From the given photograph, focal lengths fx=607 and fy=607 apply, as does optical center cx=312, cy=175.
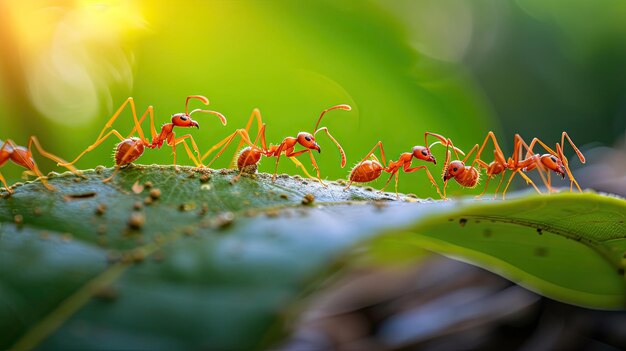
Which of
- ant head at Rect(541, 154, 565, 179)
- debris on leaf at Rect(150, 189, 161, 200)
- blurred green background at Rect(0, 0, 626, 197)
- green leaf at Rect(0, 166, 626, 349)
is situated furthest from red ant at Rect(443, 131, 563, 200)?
debris on leaf at Rect(150, 189, 161, 200)

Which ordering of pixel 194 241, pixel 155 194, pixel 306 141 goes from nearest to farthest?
pixel 194 241 → pixel 155 194 → pixel 306 141

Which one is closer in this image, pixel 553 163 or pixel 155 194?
pixel 155 194

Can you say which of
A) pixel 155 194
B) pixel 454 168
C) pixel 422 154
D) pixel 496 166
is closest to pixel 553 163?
pixel 496 166

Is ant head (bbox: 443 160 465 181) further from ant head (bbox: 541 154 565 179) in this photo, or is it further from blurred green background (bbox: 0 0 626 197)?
blurred green background (bbox: 0 0 626 197)

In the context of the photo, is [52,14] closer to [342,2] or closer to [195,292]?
[342,2]

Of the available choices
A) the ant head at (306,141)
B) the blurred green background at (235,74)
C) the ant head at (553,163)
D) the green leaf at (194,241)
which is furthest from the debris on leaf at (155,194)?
the ant head at (553,163)

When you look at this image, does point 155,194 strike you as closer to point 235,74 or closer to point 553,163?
point 553,163

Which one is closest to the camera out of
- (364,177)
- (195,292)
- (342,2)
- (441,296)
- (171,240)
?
(195,292)

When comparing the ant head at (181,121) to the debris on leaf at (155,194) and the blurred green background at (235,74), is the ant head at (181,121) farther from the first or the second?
the debris on leaf at (155,194)

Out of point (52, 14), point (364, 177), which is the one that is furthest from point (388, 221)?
point (52, 14)
